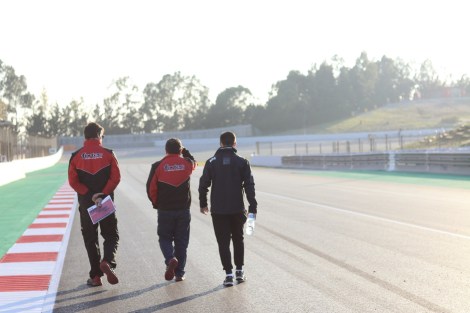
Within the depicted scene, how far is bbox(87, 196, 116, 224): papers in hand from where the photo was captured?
7.37 metres

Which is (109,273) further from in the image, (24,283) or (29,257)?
(29,257)

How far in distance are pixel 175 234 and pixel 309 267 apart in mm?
1663

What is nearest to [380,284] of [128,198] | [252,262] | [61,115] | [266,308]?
[266,308]

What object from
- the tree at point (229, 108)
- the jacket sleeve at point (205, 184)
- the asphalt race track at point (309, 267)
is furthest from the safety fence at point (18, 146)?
the tree at point (229, 108)

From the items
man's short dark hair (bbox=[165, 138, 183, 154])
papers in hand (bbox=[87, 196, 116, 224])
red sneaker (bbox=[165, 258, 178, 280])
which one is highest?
man's short dark hair (bbox=[165, 138, 183, 154])

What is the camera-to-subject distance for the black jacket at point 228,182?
7.45 metres

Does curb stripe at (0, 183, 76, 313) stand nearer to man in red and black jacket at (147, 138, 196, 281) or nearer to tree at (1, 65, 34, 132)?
man in red and black jacket at (147, 138, 196, 281)

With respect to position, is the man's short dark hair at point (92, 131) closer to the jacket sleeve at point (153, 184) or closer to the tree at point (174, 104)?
the jacket sleeve at point (153, 184)

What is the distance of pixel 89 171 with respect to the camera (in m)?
7.52

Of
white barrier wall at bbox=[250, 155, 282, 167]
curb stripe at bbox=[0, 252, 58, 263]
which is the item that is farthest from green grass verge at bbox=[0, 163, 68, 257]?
white barrier wall at bbox=[250, 155, 282, 167]

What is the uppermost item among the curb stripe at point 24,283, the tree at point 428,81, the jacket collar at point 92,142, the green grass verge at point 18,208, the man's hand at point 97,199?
the tree at point 428,81

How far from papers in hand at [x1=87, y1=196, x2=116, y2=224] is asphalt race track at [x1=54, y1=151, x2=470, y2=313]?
2.49ft

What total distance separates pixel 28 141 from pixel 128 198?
2585cm

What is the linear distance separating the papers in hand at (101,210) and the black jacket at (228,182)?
3.30ft
